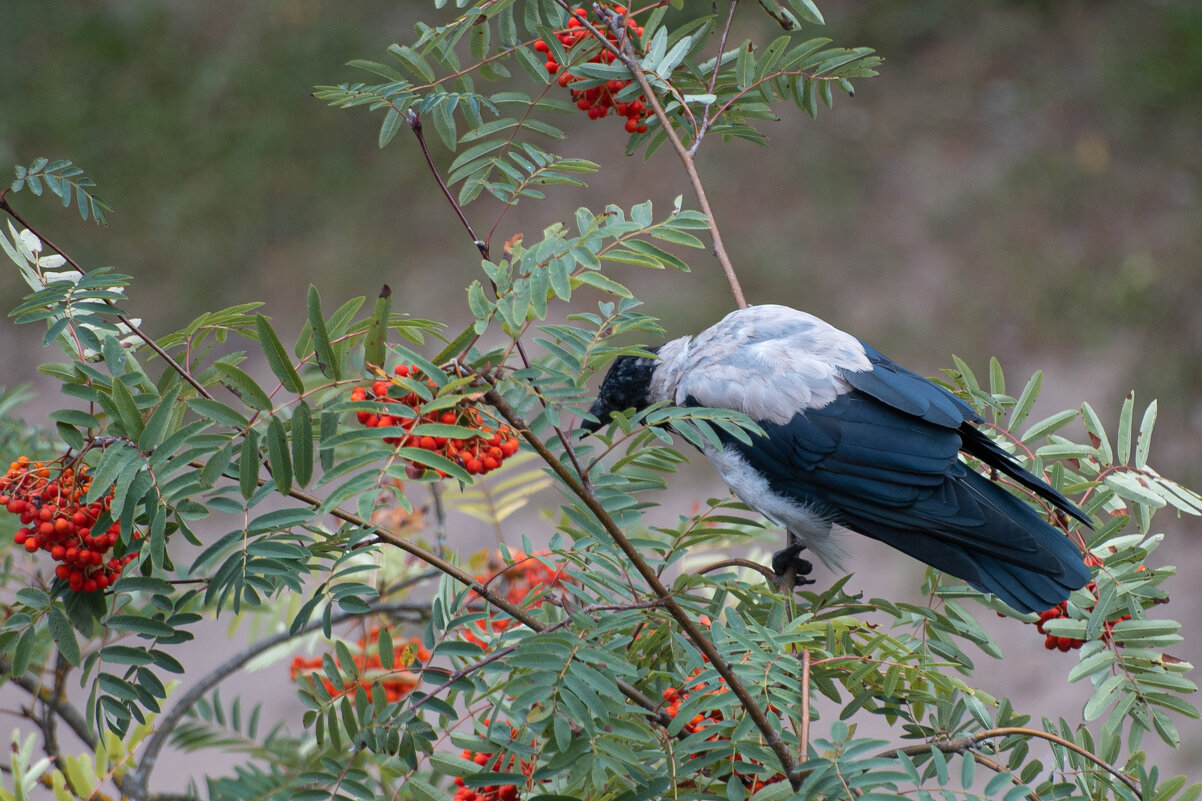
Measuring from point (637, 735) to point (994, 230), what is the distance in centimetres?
546

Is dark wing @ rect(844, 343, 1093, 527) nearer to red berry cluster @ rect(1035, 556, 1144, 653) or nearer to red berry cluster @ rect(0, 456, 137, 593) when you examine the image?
red berry cluster @ rect(1035, 556, 1144, 653)

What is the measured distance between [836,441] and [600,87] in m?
0.84

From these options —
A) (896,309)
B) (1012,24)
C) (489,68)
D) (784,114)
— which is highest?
(1012,24)

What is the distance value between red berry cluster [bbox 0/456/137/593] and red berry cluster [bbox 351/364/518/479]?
0.37 meters

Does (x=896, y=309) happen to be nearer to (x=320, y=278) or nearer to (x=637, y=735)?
(x=320, y=278)

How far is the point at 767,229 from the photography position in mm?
6520

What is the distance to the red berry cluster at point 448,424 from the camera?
1.33 metres

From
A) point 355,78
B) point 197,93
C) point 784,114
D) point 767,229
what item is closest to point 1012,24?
point 784,114

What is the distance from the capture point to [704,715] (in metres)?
1.50

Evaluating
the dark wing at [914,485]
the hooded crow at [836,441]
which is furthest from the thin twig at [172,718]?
the dark wing at [914,485]

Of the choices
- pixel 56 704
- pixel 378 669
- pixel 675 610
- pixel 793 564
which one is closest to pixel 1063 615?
pixel 793 564

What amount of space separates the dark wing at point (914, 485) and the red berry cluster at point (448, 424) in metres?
0.85

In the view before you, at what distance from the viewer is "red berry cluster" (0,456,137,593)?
137cm

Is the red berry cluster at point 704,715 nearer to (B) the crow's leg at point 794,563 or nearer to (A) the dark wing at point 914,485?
(A) the dark wing at point 914,485
